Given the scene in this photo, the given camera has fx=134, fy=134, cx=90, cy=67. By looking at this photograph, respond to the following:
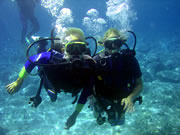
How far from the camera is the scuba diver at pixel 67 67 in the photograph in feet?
9.12

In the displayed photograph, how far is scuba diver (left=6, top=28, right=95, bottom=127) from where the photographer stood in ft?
9.12

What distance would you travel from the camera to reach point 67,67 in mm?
2898

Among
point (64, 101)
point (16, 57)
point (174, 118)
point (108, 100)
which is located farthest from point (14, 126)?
point (16, 57)

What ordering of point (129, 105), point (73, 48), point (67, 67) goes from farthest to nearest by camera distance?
point (129, 105) < point (67, 67) < point (73, 48)

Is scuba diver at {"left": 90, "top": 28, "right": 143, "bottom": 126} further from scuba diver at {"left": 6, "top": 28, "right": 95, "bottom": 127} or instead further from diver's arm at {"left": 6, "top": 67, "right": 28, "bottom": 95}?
diver's arm at {"left": 6, "top": 67, "right": 28, "bottom": 95}

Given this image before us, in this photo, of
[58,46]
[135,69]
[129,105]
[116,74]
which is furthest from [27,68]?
[135,69]

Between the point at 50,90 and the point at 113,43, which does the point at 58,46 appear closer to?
the point at 50,90

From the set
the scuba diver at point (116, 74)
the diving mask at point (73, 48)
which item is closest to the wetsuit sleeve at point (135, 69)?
the scuba diver at point (116, 74)

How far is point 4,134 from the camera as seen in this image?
7777 mm

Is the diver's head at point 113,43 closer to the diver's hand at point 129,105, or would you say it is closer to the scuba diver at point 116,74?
the scuba diver at point 116,74

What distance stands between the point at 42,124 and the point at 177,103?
856 centimetres

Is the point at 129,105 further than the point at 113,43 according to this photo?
No

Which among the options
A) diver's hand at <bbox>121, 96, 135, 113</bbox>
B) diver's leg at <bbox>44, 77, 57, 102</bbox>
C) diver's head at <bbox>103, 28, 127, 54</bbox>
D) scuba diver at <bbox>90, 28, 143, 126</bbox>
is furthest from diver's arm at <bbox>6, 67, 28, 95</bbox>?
diver's hand at <bbox>121, 96, 135, 113</bbox>

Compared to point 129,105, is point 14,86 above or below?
above
